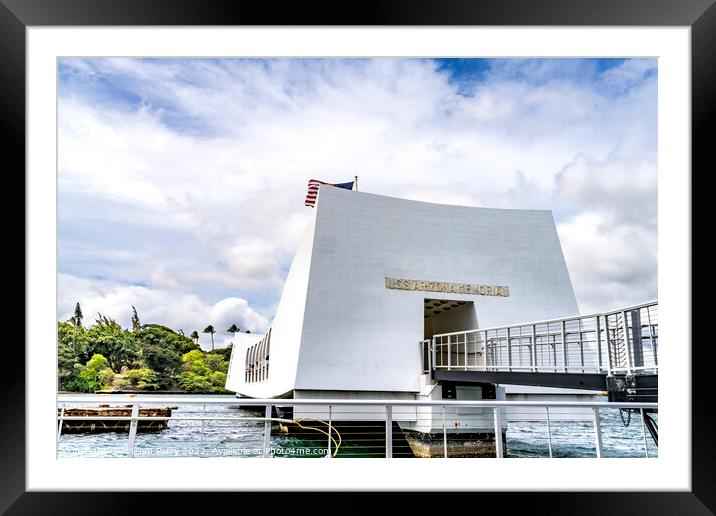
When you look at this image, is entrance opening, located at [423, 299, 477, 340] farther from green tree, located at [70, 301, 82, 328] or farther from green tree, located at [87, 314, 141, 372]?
green tree, located at [70, 301, 82, 328]

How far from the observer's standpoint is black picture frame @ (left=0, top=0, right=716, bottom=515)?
220 centimetres

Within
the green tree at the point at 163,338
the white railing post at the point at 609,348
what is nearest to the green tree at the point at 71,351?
the green tree at the point at 163,338

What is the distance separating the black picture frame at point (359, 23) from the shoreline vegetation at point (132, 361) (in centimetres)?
3891

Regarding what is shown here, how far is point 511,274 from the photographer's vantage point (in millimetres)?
13594

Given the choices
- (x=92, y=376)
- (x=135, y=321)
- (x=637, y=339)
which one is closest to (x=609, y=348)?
(x=637, y=339)

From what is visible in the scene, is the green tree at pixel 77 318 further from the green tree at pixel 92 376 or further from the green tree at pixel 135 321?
the green tree at pixel 135 321

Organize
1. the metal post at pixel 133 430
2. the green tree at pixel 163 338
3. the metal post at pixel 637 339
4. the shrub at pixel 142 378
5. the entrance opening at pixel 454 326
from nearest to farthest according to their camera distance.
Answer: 1. the metal post at pixel 133 430
2. the metal post at pixel 637 339
3. the entrance opening at pixel 454 326
4. the shrub at pixel 142 378
5. the green tree at pixel 163 338

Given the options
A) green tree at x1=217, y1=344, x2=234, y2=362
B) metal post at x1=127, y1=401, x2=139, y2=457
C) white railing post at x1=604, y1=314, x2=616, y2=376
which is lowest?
green tree at x1=217, y1=344, x2=234, y2=362

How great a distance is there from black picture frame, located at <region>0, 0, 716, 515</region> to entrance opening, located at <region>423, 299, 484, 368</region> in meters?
10.1

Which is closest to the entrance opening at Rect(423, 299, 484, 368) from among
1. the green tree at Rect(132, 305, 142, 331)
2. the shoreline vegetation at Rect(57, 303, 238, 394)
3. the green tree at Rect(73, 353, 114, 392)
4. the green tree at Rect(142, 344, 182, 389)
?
the shoreline vegetation at Rect(57, 303, 238, 394)

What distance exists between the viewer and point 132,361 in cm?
4116

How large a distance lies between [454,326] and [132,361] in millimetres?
32124

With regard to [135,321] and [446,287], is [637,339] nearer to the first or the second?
[446,287]

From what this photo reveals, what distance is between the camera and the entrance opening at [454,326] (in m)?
13.2
